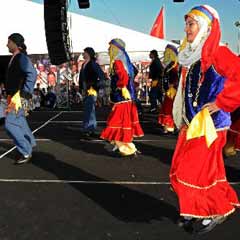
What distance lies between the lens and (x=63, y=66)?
19469 mm

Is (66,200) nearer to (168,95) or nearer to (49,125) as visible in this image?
(168,95)

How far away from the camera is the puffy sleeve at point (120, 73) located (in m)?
7.55

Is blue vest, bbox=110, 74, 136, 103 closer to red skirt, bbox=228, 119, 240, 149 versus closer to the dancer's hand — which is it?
red skirt, bbox=228, 119, 240, 149

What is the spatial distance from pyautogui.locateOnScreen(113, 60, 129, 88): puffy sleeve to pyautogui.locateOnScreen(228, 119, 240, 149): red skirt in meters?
1.69

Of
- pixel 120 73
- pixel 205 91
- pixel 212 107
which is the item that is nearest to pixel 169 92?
pixel 120 73

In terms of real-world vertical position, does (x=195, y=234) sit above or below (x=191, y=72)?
below

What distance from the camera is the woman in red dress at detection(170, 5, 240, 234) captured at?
383cm

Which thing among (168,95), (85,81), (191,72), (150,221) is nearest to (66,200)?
(150,221)

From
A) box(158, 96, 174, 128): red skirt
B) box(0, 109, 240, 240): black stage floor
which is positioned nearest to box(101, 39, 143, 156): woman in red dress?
box(0, 109, 240, 240): black stage floor

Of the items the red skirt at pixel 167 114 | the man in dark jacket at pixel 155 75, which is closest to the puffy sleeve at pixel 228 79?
the red skirt at pixel 167 114

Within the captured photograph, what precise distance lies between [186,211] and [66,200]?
1676 millimetres

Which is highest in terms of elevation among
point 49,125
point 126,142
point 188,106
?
point 188,106

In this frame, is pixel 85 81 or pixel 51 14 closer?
pixel 85 81

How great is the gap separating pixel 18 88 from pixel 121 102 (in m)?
1.69
